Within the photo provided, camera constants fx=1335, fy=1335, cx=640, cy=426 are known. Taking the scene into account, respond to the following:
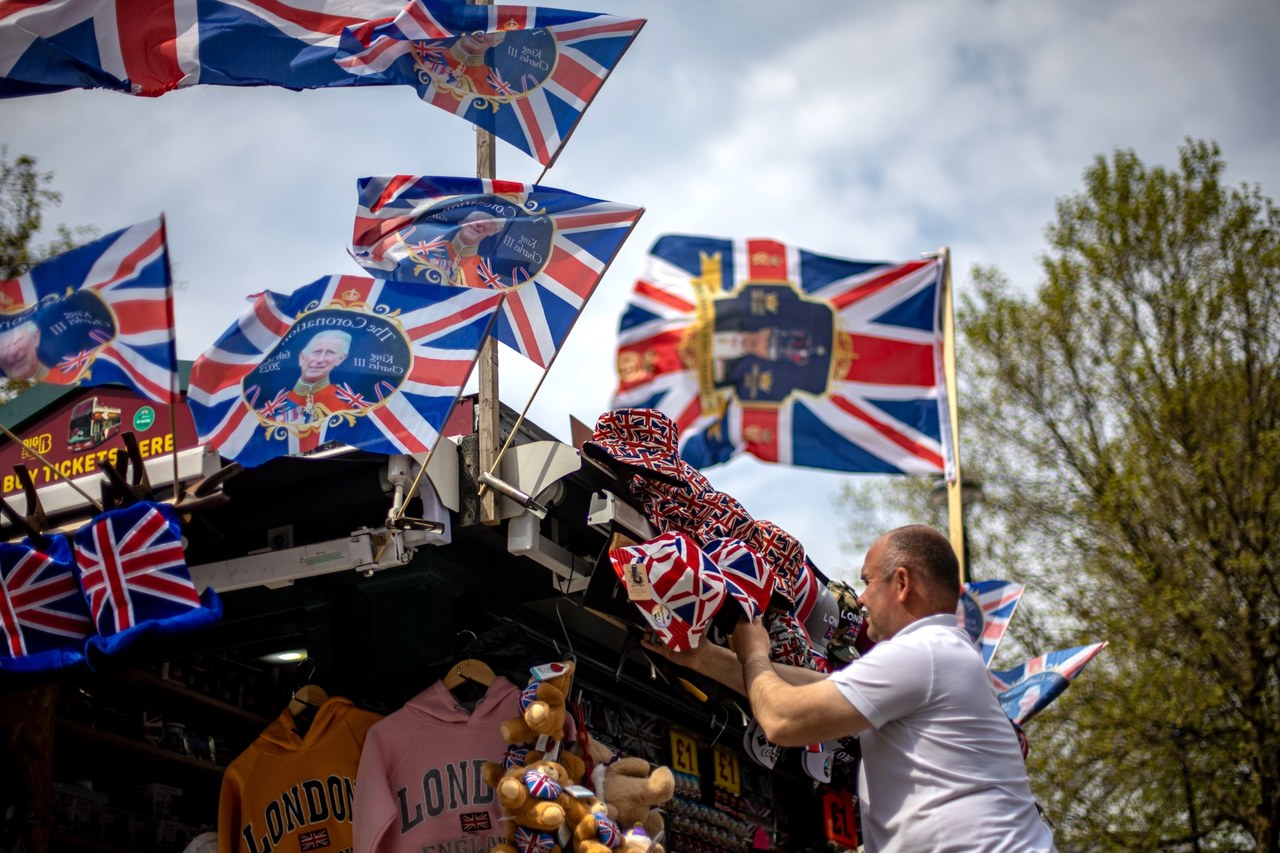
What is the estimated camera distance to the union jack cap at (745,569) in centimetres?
490

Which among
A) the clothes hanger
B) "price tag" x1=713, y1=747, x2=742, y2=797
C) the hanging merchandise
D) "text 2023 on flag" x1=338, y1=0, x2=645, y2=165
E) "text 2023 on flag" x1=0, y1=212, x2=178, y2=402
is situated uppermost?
"text 2023 on flag" x1=338, y1=0, x2=645, y2=165

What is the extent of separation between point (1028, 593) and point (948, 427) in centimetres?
779

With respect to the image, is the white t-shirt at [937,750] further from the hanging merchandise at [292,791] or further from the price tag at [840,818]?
the price tag at [840,818]

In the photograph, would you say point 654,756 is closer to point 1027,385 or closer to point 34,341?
point 34,341

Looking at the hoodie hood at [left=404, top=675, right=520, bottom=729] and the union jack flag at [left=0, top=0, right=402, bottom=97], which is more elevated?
the union jack flag at [left=0, top=0, right=402, bottom=97]

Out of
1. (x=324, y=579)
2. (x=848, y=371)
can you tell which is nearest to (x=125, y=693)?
(x=324, y=579)

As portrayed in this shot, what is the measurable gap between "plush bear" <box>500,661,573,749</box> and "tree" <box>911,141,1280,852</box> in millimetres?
12336

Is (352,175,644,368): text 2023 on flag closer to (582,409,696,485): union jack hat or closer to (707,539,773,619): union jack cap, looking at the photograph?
(582,409,696,485): union jack hat

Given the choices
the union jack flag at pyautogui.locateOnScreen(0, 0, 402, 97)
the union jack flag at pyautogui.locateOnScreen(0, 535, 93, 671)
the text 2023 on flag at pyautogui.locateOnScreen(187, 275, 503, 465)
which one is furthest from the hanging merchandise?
the union jack flag at pyautogui.locateOnScreen(0, 0, 402, 97)

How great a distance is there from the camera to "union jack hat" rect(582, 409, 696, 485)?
5395 mm

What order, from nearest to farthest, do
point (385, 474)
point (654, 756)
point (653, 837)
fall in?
point (385, 474) < point (653, 837) < point (654, 756)

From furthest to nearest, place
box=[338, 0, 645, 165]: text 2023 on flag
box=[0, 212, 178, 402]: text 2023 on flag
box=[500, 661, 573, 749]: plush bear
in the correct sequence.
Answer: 1. box=[338, 0, 645, 165]: text 2023 on flag
2. box=[500, 661, 573, 749]: plush bear
3. box=[0, 212, 178, 402]: text 2023 on flag

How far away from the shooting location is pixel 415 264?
20.0 feet

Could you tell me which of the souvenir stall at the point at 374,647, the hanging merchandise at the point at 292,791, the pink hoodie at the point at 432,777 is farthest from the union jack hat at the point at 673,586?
the hanging merchandise at the point at 292,791
